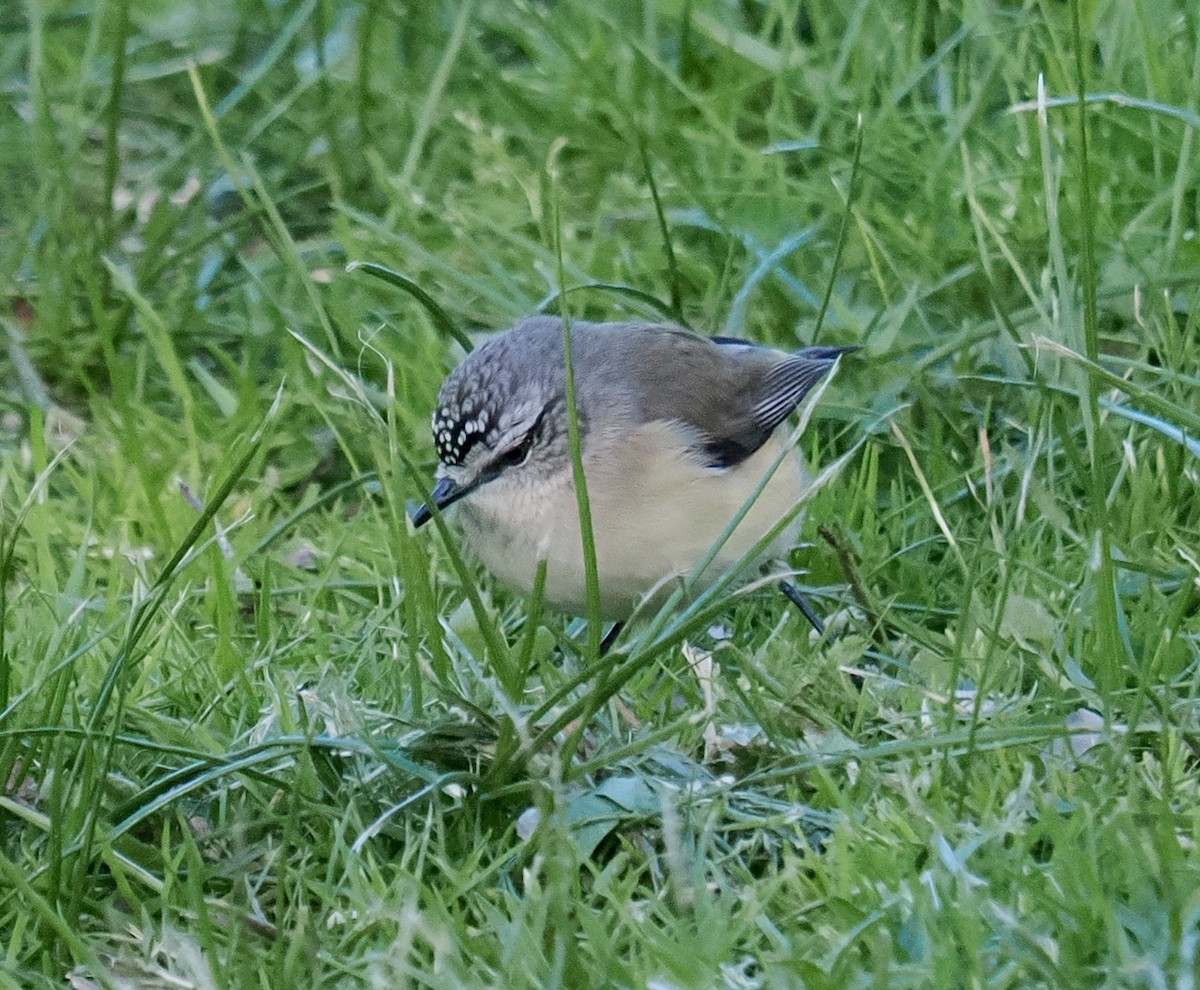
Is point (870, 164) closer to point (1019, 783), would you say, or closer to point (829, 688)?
point (829, 688)

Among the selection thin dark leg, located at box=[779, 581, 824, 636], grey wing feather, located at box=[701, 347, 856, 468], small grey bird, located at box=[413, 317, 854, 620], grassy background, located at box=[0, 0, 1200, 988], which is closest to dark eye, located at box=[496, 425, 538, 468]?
small grey bird, located at box=[413, 317, 854, 620]

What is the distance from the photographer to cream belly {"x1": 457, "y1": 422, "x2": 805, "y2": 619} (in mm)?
3760

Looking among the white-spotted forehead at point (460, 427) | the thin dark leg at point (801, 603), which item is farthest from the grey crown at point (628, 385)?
the thin dark leg at point (801, 603)

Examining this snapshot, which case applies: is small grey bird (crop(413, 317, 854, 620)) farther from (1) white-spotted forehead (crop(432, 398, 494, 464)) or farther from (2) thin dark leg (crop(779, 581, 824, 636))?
(2) thin dark leg (crop(779, 581, 824, 636))

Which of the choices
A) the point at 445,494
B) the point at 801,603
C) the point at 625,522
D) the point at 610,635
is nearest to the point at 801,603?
the point at 801,603

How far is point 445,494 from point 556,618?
0.54m

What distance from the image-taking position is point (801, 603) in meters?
3.97

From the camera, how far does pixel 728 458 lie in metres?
4.27

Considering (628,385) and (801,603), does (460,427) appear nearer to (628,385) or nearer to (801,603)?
(628,385)

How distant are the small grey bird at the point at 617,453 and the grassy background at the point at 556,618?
19 cm

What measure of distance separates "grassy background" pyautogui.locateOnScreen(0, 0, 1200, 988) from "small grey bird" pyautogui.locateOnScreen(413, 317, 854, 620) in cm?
19

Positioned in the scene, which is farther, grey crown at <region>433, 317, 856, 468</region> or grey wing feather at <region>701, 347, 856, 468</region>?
grey wing feather at <region>701, 347, 856, 468</region>

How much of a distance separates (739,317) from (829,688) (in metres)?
1.80

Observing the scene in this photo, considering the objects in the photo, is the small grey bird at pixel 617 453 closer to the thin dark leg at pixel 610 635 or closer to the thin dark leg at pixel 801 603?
the thin dark leg at pixel 801 603
